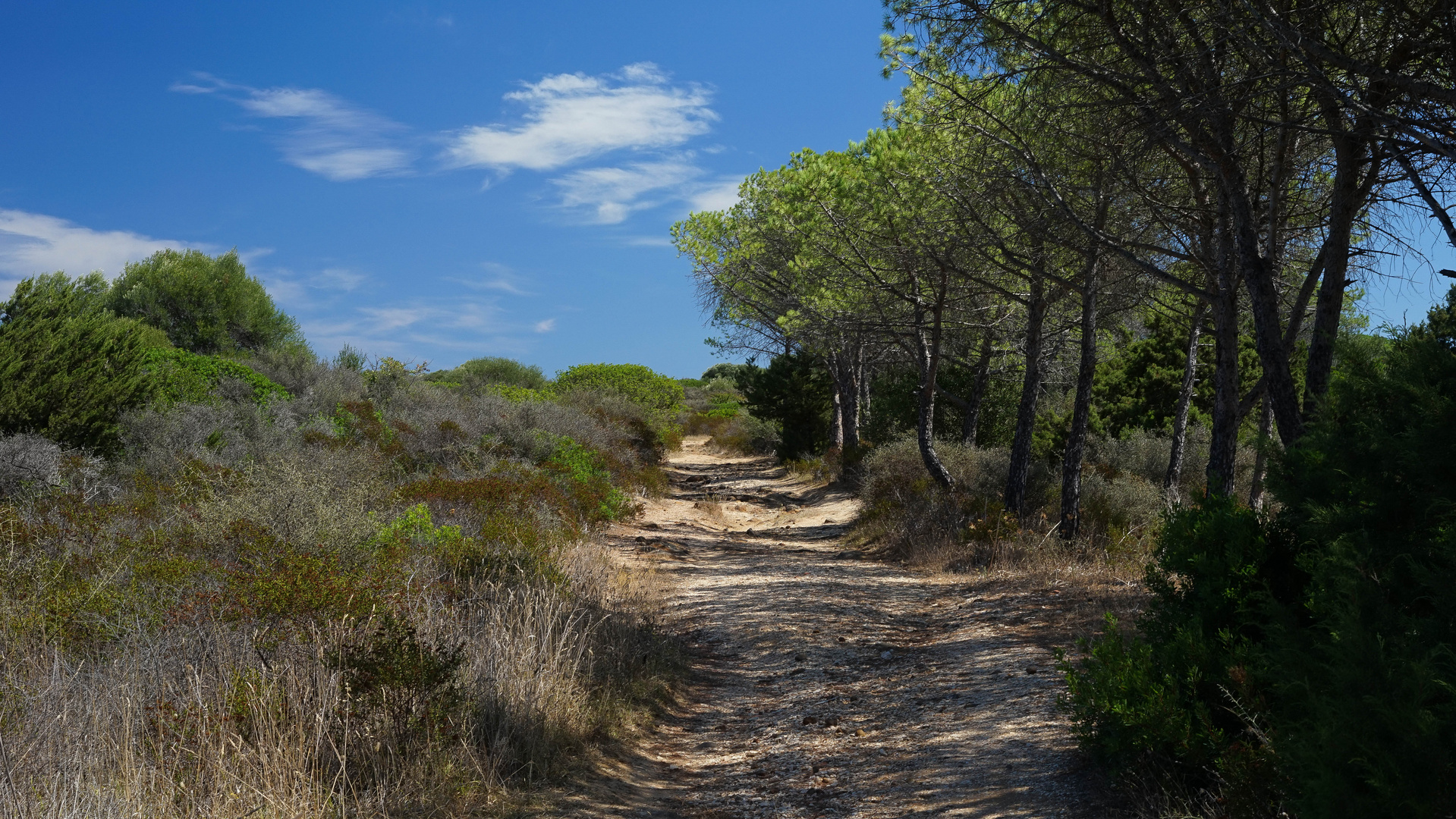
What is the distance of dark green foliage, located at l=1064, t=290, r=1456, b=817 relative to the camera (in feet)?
8.02

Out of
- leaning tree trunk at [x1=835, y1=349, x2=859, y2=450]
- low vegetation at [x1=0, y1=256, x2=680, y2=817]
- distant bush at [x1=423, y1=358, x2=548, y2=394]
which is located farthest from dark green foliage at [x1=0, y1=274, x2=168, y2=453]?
distant bush at [x1=423, y1=358, x2=548, y2=394]

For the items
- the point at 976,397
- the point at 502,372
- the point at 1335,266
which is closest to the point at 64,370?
the point at 976,397

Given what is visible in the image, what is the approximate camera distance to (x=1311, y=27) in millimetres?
6234

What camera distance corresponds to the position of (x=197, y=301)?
106 ft

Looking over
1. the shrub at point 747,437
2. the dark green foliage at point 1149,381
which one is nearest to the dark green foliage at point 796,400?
the shrub at point 747,437

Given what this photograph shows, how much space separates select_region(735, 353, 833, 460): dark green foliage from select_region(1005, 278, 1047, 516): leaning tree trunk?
1668 cm

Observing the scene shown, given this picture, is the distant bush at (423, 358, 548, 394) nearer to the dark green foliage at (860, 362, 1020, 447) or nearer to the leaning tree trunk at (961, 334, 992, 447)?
the dark green foliage at (860, 362, 1020, 447)

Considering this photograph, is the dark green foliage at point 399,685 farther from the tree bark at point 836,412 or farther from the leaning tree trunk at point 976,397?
Result: the tree bark at point 836,412

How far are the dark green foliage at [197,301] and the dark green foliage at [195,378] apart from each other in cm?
1524

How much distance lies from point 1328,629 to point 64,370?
54.9ft

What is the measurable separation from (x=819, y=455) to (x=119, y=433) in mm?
20272

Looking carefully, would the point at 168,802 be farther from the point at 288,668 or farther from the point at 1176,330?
the point at 1176,330

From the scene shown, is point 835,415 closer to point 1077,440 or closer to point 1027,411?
point 1027,411

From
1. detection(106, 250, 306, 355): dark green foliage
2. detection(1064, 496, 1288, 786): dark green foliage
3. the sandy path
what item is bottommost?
the sandy path
